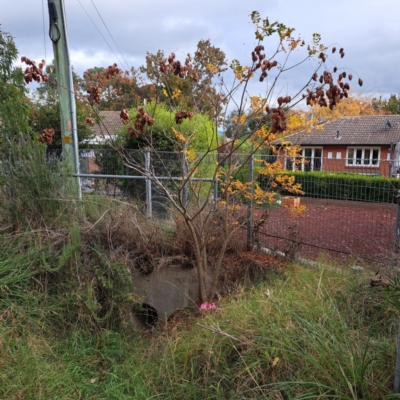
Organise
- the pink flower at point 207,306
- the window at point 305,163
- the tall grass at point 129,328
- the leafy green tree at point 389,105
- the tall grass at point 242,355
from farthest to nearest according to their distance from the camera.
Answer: the leafy green tree at point 389,105 → the window at point 305,163 → the pink flower at point 207,306 → the tall grass at point 129,328 → the tall grass at point 242,355

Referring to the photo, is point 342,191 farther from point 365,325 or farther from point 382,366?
point 382,366

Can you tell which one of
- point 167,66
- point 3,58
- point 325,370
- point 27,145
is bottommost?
point 325,370

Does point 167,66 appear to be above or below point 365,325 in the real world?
above

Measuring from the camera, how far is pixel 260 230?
610 cm

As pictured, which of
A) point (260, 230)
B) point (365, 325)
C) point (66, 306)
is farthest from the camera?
point (260, 230)

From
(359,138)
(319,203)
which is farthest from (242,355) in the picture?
(359,138)

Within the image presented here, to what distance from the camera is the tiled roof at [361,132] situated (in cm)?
2811

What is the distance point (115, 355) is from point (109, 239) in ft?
4.34

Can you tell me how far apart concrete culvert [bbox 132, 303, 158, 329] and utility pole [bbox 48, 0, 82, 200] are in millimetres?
2208

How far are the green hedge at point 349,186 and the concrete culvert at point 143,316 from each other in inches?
107

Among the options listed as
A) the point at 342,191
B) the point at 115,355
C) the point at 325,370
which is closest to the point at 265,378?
the point at 325,370

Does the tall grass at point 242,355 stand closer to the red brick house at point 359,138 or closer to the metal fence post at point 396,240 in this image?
the metal fence post at point 396,240

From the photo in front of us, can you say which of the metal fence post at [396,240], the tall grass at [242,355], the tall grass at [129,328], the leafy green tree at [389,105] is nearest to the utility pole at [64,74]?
the tall grass at [129,328]

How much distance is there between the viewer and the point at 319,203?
19.1 ft
